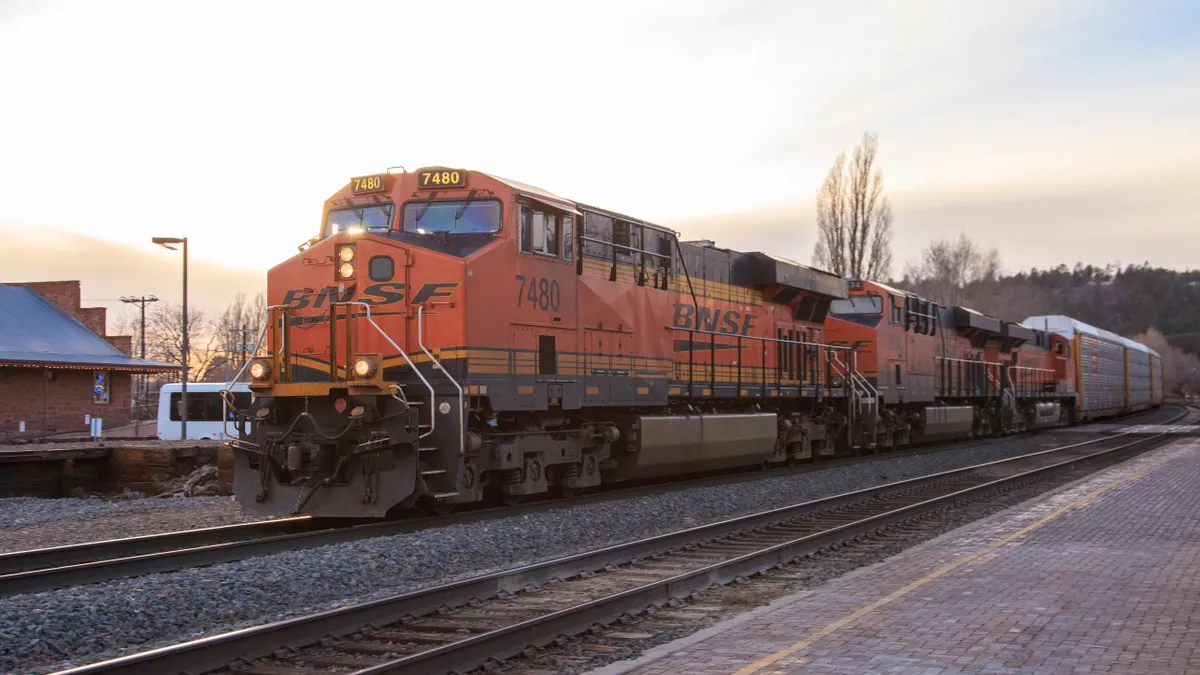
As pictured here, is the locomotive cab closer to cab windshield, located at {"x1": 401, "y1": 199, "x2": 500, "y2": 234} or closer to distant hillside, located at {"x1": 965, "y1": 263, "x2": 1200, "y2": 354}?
cab windshield, located at {"x1": 401, "y1": 199, "x2": 500, "y2": 234}

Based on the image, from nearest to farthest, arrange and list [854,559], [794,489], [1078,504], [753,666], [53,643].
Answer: [753,666], [53,643], [854,559], [1078,504], [794,489]

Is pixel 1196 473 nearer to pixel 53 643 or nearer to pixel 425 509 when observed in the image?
pixel 425 509

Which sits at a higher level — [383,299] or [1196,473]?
[383,299]

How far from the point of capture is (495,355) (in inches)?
443

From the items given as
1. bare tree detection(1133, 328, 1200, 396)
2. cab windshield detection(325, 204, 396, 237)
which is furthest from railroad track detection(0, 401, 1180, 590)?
bare tree detection(1133, 328, 1200, 396)

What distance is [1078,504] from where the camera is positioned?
13.1 meters

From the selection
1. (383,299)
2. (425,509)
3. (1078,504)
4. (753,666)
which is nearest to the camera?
(753,666)

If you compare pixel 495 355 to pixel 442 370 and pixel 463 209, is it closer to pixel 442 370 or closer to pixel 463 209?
pixel 442 370

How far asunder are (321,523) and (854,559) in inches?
230

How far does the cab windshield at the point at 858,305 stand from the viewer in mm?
22203

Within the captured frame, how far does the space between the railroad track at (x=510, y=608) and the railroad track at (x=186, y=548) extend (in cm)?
245

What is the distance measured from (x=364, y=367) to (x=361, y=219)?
2.42 metres

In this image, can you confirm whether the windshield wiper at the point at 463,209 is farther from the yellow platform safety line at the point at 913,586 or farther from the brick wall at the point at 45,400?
the brick wall at the point at 45,400

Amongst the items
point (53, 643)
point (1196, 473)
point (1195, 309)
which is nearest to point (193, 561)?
point (53, 643)
